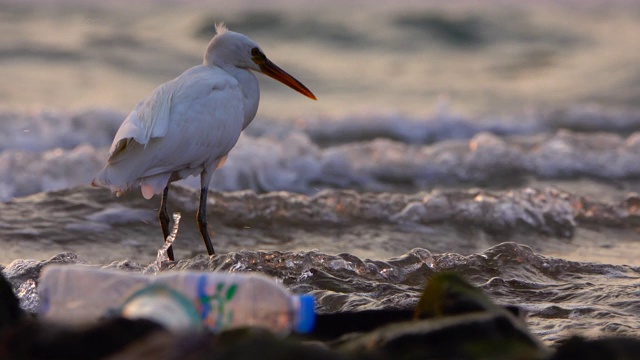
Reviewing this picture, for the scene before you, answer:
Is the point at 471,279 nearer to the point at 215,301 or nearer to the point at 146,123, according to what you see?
the point at 146,123

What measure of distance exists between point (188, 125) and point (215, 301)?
2.01m

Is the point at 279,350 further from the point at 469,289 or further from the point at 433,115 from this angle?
the point at 433,115

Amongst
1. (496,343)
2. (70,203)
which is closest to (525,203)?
(70,203)

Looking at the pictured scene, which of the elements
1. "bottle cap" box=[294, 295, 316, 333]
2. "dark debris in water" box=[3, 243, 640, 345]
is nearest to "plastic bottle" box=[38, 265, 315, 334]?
"bottle cap" box=[294, 295, 316, 333]

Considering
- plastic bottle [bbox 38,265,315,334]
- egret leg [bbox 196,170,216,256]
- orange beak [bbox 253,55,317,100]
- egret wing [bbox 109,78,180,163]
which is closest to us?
plastic bottle [bbox 38,265,315,334]

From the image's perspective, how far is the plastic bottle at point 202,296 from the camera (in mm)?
3148

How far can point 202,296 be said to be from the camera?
3176mm

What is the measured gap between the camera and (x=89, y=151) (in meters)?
8.22

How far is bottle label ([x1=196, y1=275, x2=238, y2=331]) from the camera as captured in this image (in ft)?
10.4

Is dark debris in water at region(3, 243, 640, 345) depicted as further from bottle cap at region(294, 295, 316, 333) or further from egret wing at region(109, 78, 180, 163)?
bottle cap at region(294, 295, 316, 333)

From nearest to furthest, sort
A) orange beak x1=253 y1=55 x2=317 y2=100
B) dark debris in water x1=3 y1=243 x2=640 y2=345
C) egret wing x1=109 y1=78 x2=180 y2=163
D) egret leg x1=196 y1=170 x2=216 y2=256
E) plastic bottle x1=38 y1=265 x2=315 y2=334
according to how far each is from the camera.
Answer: plastic bottle x1=38 y1=265 x2=315 y2=334, dark debris in water x1=3 y1=243 x2=640 y2=345, egret wing x1=109 y1=78 x2=180 y2=163, egret leg x1=196 y1=170 x2=216 y2=256, orange beak x1=253 y1=55 x2=317 y2=100

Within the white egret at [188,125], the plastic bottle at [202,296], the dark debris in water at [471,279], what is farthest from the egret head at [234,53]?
the plastic bottle at [202,296]

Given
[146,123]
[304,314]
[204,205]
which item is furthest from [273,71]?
[304,314]

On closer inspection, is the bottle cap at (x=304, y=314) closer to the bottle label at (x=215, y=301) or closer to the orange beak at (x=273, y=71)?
the bottle label at (x=215, y=301)
